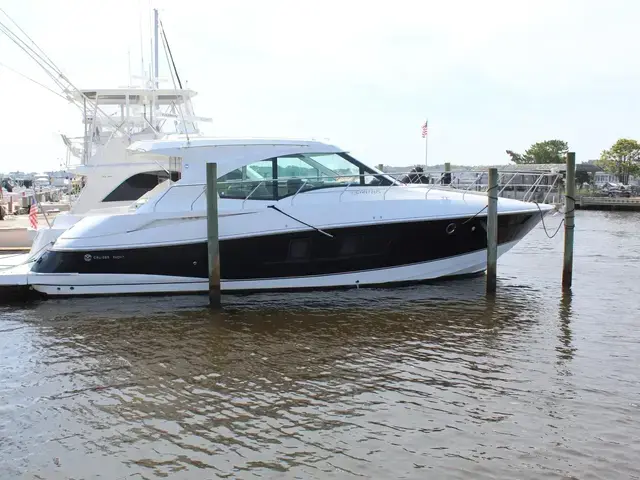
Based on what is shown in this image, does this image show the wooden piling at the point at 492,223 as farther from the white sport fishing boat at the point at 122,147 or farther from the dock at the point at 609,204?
the dock at the point at 609,204

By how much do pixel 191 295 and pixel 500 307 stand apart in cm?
621

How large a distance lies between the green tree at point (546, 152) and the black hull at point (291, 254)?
71.4m

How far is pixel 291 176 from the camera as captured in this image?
13.5 metres

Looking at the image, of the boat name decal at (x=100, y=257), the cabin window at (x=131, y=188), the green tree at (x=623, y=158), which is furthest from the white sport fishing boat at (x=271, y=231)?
the green tree at (x=623, y=158)

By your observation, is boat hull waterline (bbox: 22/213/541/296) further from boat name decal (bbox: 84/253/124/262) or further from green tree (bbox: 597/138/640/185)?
green tree (bbox: 597/138/640/185)

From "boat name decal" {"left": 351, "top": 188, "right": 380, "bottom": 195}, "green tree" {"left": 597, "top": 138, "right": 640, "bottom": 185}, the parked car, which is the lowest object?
the parked car

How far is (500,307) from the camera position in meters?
11.9

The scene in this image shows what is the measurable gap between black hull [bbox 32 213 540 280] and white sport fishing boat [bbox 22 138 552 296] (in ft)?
0.07

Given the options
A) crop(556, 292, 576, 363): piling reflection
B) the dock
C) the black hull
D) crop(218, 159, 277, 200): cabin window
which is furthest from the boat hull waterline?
the dock

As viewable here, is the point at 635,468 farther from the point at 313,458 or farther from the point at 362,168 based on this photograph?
the point at 362,168

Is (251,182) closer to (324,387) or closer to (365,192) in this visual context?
(365,192)

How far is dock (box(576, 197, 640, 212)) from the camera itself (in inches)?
1804

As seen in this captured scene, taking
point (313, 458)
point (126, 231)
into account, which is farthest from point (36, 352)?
point (313, 458)

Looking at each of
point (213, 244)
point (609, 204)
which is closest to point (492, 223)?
point (213, 244)
